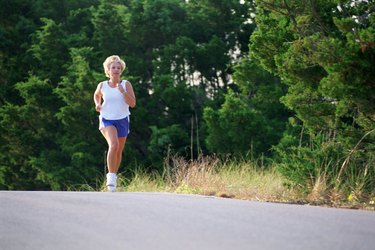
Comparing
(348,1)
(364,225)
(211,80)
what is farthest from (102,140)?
(364,225)

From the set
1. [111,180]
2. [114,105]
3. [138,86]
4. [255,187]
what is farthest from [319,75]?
[138,86]

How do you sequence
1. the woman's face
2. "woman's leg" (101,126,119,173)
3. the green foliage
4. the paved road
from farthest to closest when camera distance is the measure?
the woman's face, "woman's leg" (101,126,119,173), the green foliage, the paved road

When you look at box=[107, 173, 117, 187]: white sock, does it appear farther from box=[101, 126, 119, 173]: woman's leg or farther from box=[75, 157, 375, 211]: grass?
box=[75, 157, 375, 211]: grass

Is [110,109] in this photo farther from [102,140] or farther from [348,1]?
[102,140]

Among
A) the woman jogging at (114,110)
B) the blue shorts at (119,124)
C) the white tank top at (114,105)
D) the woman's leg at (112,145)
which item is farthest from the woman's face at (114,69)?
the woman's leg at (112,145)

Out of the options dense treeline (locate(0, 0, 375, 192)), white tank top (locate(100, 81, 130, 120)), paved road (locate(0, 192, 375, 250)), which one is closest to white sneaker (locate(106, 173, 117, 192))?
white tank top (locate(100, 81, 130, 120))

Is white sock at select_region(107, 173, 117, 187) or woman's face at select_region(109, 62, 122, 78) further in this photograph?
woman's face at select_region(109, 62, 122, 78)

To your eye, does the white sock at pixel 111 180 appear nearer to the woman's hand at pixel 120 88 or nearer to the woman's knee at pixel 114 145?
the woman's knee at pixel 114 145

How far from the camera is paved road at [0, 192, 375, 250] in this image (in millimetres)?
5941

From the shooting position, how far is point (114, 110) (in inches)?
478

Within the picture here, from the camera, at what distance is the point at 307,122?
1159cm

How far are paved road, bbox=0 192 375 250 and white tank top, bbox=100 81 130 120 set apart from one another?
139 inches

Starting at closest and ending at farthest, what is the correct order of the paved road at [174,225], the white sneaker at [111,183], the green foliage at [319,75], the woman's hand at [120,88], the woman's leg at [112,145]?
the paved road at [174,225] → the green foliage at [319,75] → the white sneaker at [111,183] → the woman's hand at [120,88] → the woman's leg at [112,145]

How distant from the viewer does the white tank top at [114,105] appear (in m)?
12.1
